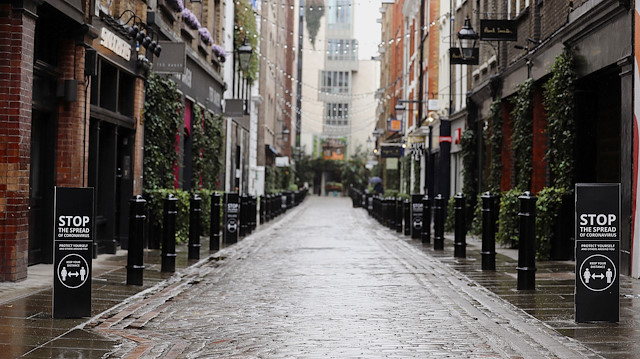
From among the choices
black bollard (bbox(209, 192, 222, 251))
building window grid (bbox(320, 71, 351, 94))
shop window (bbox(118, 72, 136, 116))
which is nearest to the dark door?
shop window (bbox(118, 72, 136, 116))

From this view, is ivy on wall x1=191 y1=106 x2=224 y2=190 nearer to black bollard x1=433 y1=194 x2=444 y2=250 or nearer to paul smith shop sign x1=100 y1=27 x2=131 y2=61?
paul smith shop sign x1=100 y1=27 x2=131 y2=61

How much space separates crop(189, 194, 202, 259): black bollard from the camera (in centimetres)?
1391

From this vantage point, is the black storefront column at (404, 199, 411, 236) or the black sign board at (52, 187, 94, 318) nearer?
the black sign board at (52, 187, 94, 318)

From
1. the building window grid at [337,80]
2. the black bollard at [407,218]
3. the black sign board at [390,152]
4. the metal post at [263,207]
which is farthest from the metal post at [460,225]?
the building window grid at [337,80]

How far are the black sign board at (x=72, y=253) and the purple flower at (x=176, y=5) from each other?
41.0 ft

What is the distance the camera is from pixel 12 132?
1022 centimetres

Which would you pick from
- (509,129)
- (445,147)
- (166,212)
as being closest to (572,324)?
(166,212)

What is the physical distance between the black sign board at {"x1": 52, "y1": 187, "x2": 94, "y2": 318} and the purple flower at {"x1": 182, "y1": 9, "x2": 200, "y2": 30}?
14.2m

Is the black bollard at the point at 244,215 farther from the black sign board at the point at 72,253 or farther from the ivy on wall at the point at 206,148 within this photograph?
the black sign board at the point at 72,253

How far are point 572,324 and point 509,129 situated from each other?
13.6 m

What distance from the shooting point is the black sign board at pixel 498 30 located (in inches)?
722

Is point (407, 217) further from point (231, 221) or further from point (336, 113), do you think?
point (336, 113)

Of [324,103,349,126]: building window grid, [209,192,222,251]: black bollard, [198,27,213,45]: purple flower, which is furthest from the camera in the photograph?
[324,103,349,126]: building window grid

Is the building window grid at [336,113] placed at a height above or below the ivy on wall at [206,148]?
above
